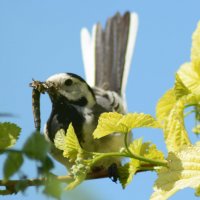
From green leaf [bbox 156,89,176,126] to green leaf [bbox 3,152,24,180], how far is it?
3.48ft

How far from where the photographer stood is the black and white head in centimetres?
375

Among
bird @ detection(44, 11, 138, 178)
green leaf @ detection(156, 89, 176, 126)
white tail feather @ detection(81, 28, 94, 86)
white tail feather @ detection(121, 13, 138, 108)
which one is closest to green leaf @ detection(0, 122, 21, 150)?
green leaf @ detection(156, 89, 176, 126)

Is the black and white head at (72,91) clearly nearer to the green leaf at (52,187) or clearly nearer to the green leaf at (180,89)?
the green leaf at (180,89)

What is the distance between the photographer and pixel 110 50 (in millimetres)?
6031

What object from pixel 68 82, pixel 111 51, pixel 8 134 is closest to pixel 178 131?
pixel 8 134

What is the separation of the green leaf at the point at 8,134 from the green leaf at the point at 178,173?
1.52 feet

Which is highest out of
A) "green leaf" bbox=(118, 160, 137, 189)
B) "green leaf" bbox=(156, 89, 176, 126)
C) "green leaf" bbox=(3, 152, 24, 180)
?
"green leaf" bbox=(156, 89, 176, 126)

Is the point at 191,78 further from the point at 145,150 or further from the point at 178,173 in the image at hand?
the point at 178,173

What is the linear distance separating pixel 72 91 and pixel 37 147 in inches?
136

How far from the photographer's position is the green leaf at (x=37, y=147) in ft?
1.41

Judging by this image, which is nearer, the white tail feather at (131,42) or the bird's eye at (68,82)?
the bird's eye at (68,82)

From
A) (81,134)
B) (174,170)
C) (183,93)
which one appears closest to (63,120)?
(81,134)

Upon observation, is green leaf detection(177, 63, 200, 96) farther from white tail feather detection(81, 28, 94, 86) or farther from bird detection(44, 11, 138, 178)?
white tail feather detection(81, 28, 94, 86)

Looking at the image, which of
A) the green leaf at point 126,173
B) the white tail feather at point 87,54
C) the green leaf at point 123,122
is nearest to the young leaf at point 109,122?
the green leaf at point 123,122
